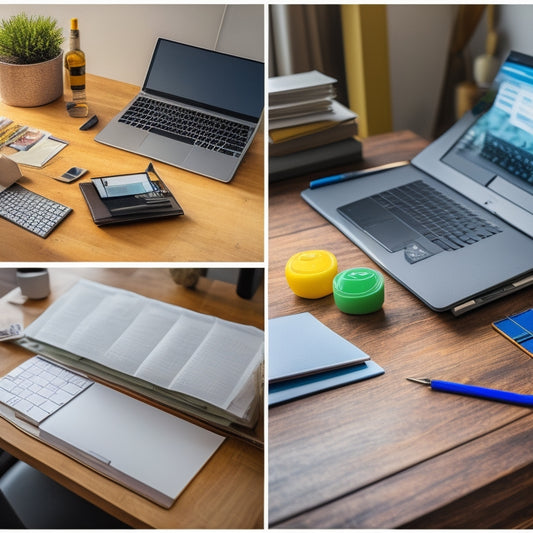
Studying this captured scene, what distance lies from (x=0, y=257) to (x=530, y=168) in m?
0.95

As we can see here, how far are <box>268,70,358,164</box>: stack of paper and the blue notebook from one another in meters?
0.56

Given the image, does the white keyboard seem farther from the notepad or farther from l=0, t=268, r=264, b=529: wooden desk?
the notepad

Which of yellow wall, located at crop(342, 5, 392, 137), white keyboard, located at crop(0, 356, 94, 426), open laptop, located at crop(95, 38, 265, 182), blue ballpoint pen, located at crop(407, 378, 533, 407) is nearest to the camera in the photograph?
blue ballpoint pen, located at crop(407, 378, 533, 407)

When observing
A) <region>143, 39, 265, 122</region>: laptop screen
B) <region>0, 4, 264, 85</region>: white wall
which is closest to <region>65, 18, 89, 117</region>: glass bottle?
<region>0, 4, 264, 85</region>: white wall

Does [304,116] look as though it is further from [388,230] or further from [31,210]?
[31,210]

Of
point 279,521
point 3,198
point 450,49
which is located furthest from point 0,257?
point 450,49

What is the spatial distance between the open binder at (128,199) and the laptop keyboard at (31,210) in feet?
0.19

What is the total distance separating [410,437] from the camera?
77 cm

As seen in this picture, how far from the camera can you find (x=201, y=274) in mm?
1464

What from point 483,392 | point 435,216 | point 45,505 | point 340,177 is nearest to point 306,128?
point 340,177

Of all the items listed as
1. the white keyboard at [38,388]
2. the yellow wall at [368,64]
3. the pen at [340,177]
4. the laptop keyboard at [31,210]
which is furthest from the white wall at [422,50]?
the white keyboard at [38,388]

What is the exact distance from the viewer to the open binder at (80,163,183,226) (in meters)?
1.08

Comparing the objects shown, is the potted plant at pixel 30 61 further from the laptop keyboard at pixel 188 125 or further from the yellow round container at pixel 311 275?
the yellow round container at pixel 311 275

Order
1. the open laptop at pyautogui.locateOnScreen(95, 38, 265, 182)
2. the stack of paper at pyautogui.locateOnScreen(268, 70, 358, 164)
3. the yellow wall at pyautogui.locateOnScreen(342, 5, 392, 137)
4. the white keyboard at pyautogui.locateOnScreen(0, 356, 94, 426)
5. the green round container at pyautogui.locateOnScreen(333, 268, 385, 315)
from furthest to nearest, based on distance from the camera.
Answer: the yellow wall at pyautogui.locateOnScreen(342, 5, 392, 137), the stack of paper at pyautogui.locateOnScreen(268, 70, 358, 164), the open laptop at pyautogui.locateOnScreen(95, 38, 265, 182), the white keyboard at pyautogui.locateOnScreen(0, 356, 94, 426), the green round container at pyautogui.locateOnScreen(333, 268, 385, 315)
